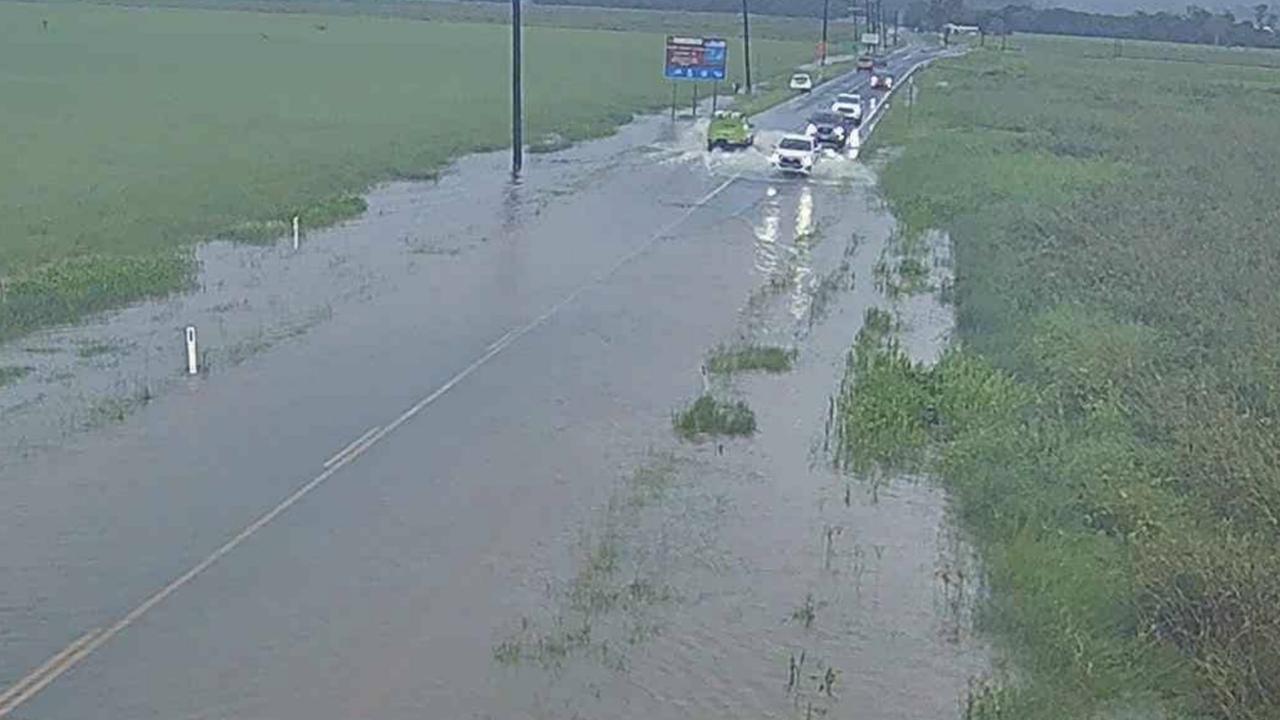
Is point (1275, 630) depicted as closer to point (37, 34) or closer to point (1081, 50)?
point (37, 34)

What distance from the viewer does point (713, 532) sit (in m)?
17.9

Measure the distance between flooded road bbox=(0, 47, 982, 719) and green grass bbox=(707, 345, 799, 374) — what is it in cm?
41

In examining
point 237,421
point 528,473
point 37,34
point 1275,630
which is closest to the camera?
point 1275,630

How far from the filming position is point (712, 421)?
2192 cm

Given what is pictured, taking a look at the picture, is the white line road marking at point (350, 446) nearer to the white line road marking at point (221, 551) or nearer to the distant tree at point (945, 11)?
the white line road marking at point (221, 551)

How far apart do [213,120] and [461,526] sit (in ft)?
149

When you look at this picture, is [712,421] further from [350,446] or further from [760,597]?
[760,597]

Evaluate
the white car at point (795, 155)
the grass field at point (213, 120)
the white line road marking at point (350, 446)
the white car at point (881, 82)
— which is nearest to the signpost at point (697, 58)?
the grass field at point (213, 120)

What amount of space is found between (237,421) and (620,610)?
807 cm

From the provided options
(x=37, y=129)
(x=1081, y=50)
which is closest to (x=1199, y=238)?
(x=37, y=129)

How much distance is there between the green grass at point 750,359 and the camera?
25.2 metres

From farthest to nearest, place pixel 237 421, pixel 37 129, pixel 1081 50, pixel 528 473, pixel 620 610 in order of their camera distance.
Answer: pixel 1081 50
pixel 37 129
pixel 237 421
pixel 528 473
pixel 620 610

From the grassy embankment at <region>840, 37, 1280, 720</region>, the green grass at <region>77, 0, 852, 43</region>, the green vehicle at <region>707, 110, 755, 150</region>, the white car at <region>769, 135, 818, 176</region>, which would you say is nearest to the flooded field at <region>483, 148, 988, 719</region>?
the grassy embankment at <region>840, 37, 1280, 720</region>

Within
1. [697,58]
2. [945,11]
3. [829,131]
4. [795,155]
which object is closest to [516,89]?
[795,155]
